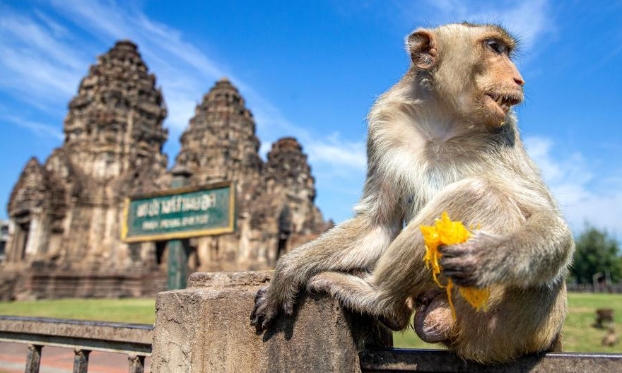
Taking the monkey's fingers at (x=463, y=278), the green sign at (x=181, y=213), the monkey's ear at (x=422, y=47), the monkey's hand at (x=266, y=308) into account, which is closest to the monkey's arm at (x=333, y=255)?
the monkey's hand at (x=266, y=308)

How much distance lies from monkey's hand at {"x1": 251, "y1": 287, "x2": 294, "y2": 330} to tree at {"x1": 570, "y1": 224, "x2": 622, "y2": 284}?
68.6 metres

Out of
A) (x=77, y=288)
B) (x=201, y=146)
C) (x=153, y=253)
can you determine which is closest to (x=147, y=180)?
(x=153, y=253)

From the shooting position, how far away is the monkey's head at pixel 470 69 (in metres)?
2.50

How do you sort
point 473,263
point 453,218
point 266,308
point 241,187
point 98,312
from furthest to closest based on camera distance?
point 241,187 → point 98,312 → point 266,308 → point 453,218 → point 473,263

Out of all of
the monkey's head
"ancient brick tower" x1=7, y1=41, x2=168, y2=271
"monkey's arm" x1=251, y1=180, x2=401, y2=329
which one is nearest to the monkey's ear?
the monkey's head

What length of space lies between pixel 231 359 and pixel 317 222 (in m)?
40.2

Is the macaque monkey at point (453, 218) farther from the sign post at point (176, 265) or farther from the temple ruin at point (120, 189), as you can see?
the temple ruin at point (120, 189)

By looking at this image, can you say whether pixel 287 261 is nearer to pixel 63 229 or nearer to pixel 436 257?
pixel 436 257

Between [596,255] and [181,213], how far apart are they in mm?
66895

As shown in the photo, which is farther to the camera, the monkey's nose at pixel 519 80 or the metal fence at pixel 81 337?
the metal fence at pixel 81 337

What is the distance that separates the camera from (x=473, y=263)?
6.03ft

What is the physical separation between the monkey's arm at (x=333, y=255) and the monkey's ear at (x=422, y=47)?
2.41 feet

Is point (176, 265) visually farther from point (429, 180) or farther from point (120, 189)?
point (120, 189)

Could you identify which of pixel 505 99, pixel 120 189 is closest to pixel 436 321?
pixel 505 99
